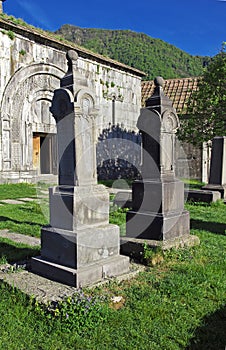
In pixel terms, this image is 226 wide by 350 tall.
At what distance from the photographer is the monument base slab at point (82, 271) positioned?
3.62 m

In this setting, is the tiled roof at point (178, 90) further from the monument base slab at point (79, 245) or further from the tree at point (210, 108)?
the monument base slab at point (79, 245)

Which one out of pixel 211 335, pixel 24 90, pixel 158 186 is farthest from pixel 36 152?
pixel 211 335

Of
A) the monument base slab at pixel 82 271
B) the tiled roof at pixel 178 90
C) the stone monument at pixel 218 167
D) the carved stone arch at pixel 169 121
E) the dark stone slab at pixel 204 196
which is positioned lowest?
the monument base slab at pixel 82 271

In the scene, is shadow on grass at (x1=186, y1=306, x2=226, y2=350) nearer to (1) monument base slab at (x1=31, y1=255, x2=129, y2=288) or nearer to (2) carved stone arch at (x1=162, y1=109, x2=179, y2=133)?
(1) monument base slab at (x1=31, y1=255, x2=129, y2=288)

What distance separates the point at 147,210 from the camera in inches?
210

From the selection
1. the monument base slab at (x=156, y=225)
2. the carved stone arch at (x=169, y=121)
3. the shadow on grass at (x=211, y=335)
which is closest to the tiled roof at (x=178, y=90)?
the carved stone arch at (x=169, y=121)

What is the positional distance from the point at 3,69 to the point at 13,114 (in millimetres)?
1645

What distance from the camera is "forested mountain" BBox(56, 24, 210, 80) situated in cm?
3519

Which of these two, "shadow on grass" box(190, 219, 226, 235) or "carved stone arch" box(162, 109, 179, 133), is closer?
"carved stone arch" box(162, 109, 179, 133)

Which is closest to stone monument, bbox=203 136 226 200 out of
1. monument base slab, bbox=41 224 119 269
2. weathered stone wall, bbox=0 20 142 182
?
weathered stone wall, bbox=0 20 142 182

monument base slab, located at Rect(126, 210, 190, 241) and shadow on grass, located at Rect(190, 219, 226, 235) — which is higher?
monument base slab, located at Rect(126, 210, 190, 241)

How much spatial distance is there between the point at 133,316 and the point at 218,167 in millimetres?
8534

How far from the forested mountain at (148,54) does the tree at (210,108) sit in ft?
56.6

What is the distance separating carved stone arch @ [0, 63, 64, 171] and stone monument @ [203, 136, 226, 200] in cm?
704
